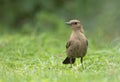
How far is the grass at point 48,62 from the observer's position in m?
9.23

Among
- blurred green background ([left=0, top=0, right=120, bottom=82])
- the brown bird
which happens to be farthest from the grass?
the brown bird

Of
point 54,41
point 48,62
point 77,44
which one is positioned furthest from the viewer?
point 54,41

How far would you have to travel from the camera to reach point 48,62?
11.2 metres

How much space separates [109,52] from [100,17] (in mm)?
5559

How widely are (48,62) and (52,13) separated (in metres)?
8.95

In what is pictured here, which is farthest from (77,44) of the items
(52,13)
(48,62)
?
(52,13)

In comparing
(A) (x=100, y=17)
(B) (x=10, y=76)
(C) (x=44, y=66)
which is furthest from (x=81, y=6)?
(B) (x=10, y=76)

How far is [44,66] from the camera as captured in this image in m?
10.7

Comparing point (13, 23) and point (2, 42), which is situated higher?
point (13, 23)

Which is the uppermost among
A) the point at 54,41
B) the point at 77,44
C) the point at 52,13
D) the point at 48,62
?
the point at 52,13

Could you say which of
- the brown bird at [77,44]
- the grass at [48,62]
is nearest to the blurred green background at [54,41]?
the grass at [48,62]

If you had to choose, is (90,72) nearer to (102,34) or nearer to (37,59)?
(37,59)

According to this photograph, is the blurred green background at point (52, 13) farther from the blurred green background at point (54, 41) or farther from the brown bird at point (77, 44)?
the brown bird at point (77, 44)

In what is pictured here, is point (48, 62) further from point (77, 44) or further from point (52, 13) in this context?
point (52, 13)
